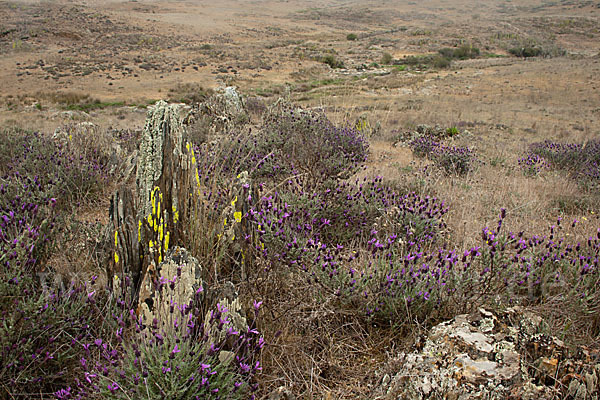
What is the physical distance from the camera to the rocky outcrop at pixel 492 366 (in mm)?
1505

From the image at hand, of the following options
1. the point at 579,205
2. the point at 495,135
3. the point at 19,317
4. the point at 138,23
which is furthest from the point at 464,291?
the point at 138,23

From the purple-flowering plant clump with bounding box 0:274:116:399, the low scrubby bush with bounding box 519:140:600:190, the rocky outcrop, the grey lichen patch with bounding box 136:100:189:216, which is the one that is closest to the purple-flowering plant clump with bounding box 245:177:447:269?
the grey lichen patch with bounding box 136:100:189:216

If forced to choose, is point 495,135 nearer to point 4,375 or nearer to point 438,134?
point 438,134

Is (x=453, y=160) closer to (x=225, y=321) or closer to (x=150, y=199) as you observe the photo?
(x=150, y=199)

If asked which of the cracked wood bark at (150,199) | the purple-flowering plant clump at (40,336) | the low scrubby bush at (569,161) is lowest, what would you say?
the low scrubby bush at (569,161)

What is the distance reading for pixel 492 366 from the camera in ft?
5.20

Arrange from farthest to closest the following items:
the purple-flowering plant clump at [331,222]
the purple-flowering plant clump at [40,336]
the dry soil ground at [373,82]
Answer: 1. the dry soil ground at [373,82]
2. the purple-flowering plant clump at [331,222]
3. the purple-flowering plant clump at [40,336]

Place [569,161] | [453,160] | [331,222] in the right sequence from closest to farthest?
1. [331,222]
2. [453,160]
3. [569,161]

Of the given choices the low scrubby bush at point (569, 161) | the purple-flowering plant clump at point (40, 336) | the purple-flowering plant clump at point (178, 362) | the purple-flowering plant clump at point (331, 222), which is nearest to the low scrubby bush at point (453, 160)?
the low scrubby bush at point (569, 161)

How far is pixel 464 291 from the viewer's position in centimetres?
229

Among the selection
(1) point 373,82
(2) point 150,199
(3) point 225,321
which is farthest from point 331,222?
(1) point 373,82

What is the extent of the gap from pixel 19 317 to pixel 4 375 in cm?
25

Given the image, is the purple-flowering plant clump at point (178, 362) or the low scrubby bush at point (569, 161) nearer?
the purple-flowering plant clump at point (178, 362)

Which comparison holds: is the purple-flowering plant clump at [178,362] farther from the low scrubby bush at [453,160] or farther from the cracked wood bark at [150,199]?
the low scrubby bush at [453,160]
